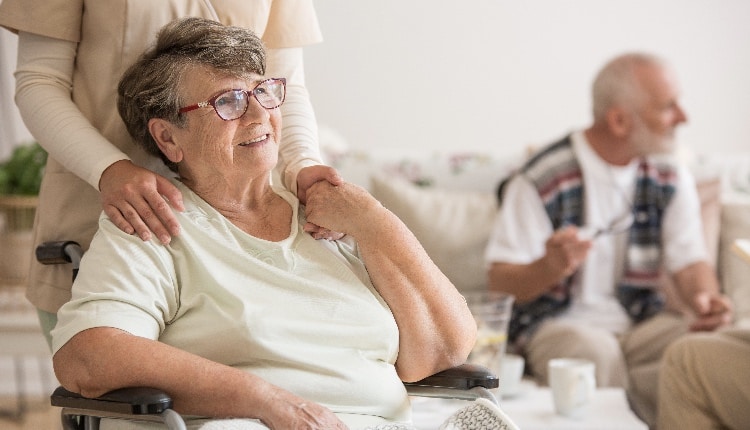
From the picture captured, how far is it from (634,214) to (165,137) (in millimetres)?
1737

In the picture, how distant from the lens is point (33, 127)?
5.27 feet

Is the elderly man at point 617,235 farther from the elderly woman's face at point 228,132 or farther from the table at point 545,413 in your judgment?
the elderly woman's face at point 228,132

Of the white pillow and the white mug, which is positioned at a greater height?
the white pillow

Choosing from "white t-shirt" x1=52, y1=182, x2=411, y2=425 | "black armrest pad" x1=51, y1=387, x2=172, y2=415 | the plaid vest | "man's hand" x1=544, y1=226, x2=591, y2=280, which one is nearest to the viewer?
"black armrest pad" x1=51, y1=387, x2=172, y2=415

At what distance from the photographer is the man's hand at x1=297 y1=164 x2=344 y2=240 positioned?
159 cm

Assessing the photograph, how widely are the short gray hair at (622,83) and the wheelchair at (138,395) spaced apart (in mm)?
1611

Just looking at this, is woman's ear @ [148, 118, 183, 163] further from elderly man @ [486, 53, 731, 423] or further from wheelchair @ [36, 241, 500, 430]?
elderly man @ [486, 53, 731, 423]

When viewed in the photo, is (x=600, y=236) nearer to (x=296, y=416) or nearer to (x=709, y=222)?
Answer: (x=709, y=222)

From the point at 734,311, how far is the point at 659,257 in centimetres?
27

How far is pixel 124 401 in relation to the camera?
4.24ft

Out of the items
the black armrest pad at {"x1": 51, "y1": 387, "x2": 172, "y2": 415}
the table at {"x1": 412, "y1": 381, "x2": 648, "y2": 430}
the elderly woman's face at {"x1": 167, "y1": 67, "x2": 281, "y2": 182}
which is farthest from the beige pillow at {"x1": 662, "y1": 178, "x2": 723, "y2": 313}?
the black armrest pad at {"x1": 51, "y1": 387, "x2": 172, "y2": 415}

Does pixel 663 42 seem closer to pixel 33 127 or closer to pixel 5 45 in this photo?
pixel 5 45

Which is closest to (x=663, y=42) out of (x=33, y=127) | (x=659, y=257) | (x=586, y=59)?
(x=586, y=59)

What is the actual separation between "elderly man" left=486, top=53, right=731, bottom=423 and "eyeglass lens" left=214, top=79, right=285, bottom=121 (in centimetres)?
139
